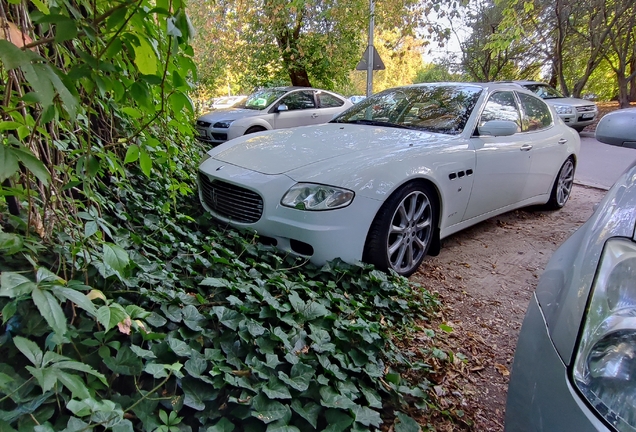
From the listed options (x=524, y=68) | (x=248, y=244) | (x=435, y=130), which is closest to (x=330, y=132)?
(x=435, y=130)

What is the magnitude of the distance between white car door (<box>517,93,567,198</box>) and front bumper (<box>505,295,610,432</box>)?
3400mm

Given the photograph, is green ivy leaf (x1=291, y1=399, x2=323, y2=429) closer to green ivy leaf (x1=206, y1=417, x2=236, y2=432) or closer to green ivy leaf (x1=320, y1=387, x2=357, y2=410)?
green ivy leaf (x1=320, y1=387, x2=357, y2=410)

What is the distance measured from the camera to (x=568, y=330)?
118 cm

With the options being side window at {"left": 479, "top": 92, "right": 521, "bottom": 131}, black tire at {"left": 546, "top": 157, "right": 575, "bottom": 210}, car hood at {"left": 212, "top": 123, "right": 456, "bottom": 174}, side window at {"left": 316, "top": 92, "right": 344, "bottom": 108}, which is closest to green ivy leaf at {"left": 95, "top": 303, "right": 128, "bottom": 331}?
car hood at {"left": 212, "top": 123, "right": 456, "bottom": 174}

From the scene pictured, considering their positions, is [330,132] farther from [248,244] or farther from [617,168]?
[617,168]

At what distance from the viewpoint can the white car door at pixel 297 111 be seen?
888cm

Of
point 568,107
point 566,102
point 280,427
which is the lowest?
point 280,427

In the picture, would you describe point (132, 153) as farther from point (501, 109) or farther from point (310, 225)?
point (501, 109)

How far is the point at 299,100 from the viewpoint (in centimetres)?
936

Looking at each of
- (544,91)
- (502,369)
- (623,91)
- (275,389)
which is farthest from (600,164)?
(623,91)

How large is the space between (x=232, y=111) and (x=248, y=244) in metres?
6.62

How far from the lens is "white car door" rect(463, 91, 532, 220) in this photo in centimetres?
360

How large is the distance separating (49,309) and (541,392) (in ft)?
4.50

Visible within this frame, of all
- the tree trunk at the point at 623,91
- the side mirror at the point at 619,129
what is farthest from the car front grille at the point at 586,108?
the side mirror at the point at 619,129
